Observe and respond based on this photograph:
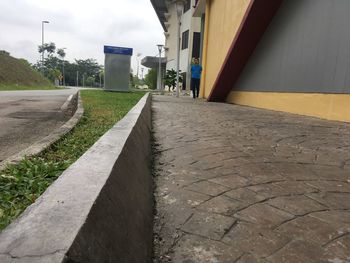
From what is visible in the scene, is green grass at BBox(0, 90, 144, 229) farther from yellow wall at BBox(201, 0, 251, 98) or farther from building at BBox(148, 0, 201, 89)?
building at BBox(148, 0, 201, 89)

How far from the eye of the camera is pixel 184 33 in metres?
34.9

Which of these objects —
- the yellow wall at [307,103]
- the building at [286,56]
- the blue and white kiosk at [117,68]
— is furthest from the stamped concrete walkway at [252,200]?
the blue and white kiosk at [117,68]

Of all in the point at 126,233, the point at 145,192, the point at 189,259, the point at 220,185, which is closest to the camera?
the point at 126,233

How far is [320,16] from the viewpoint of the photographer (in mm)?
7398

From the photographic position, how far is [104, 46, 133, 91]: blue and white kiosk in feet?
64.7

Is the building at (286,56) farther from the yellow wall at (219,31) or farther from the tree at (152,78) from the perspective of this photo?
the tree at (152,78)

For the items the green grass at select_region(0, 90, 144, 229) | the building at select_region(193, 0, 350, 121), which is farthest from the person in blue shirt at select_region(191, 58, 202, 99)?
the green grass at select_region(0, 90, 144, 229)

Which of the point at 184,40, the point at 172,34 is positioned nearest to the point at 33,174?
the point at 184,40

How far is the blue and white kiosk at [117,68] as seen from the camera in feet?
64.7

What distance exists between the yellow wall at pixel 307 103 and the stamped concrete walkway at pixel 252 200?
7.32 ft

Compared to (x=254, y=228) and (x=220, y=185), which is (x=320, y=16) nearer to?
(x=220, y=185)

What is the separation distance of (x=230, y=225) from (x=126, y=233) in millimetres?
745

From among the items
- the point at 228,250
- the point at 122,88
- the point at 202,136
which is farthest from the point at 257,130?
the point at 122,88

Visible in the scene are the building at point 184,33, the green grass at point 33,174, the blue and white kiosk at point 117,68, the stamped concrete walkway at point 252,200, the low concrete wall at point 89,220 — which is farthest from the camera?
the building at point 184,33
